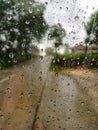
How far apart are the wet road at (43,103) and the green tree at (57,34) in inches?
103

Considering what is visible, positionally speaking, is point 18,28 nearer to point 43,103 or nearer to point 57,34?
point 57,34

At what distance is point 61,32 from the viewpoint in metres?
14.1

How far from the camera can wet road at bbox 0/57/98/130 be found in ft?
22.4

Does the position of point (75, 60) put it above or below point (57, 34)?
below

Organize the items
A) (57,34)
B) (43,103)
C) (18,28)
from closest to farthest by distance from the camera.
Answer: (43,103)
(57,34)
(18,28)

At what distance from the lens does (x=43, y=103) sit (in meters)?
8.12

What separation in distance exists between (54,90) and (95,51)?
6.43 metres

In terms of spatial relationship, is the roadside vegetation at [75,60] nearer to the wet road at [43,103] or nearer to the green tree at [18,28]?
the green tree at [18,28]

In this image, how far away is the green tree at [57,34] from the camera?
13695 mm

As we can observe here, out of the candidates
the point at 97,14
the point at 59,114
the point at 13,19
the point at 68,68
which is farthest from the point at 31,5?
the point at 59,114

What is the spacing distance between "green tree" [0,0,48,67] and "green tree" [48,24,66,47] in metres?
0.61

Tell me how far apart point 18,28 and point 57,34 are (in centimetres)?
314

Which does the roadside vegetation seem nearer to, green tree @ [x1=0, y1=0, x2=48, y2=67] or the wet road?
green tree @ [x1=0, y1=0, x2=48, y2=67]

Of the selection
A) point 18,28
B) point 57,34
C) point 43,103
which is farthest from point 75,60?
point 43,103
